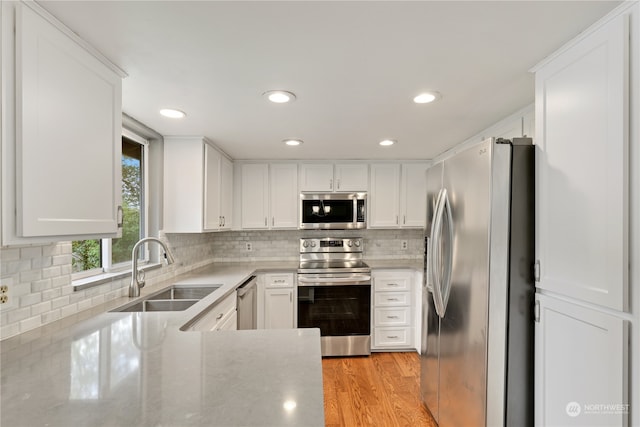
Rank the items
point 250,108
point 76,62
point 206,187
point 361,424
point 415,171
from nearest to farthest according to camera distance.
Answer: point 76,62, point 250,108, point 361,424, point 206,187, point 415,171

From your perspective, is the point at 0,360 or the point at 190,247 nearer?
the point at 0,360

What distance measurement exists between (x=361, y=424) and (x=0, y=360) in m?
2.03

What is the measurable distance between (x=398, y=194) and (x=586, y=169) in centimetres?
261

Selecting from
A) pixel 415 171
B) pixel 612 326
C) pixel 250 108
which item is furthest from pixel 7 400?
pixel 415 171

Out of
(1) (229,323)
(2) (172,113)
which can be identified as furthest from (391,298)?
(2) (172,113)

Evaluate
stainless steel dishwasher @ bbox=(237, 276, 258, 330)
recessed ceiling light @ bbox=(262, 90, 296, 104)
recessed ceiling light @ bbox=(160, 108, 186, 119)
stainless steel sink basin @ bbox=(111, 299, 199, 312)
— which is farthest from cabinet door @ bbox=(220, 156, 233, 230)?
recessed ceiling light @ bbox=(262, 90, 296, 104)

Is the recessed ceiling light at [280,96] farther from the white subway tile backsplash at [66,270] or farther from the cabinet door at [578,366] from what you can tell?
the cabinet door at [578,366]

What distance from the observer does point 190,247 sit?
3.24 meters

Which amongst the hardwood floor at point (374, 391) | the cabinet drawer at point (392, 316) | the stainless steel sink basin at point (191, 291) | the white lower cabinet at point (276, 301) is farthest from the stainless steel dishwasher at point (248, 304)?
the cabinet drawer at point (392, 316)

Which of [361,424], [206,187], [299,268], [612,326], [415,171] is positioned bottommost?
[361,424]

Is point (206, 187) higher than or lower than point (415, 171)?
lower

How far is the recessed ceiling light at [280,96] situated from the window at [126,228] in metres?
1.29

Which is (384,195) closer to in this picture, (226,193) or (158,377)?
(226,193)

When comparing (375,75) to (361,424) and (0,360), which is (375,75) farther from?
(361,424)
